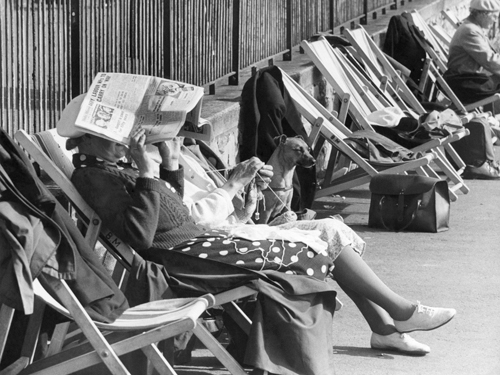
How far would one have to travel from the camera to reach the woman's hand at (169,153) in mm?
4898

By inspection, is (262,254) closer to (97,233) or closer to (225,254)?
(225,254)

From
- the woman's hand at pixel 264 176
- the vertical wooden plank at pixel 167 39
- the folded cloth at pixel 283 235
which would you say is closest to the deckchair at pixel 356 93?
the vertical wooden plank at pixel 167 39

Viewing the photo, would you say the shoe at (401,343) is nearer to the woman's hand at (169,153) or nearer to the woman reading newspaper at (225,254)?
the woman reading newspaper at (225,254)

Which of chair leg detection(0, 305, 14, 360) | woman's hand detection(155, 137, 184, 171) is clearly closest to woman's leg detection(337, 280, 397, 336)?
woman's hand detection(155, 137, 184, 171)

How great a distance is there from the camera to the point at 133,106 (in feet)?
15.0

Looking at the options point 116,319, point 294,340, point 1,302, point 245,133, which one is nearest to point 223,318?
point 294,340

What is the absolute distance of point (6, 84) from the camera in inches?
210

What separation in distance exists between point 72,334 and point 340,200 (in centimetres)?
445

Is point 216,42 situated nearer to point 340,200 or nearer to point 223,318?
point 340,200

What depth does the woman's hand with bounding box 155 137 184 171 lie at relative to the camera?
4898mm

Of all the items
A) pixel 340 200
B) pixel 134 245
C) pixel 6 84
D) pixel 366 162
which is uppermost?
pixel 6 84

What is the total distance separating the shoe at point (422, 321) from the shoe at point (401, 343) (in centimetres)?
5

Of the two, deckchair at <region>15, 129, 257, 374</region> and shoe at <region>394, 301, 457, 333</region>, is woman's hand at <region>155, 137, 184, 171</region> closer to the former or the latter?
deckchair at <region>15, 129, 257, 374</region>

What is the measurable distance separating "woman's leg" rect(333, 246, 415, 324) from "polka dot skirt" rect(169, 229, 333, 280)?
16cm
